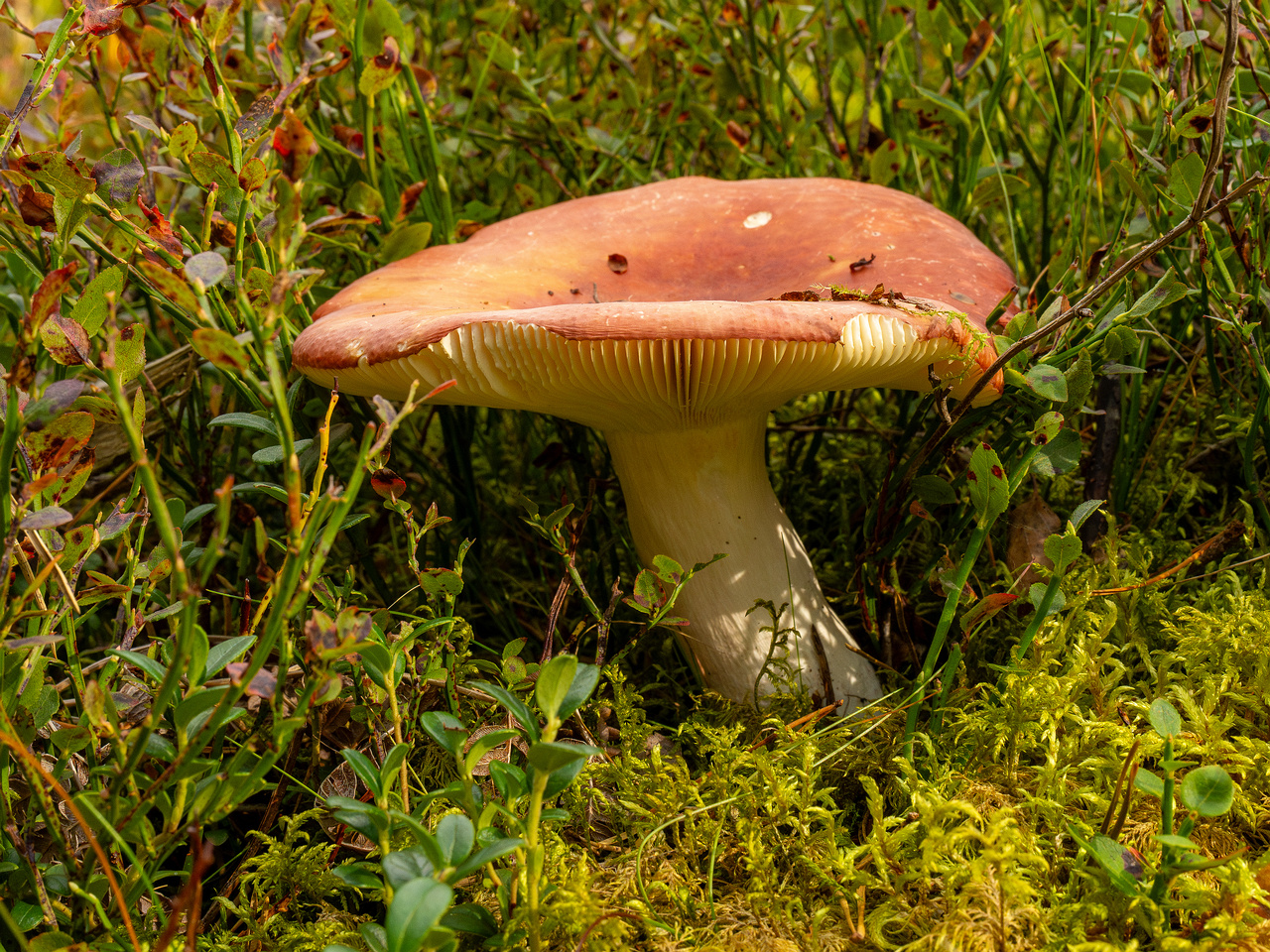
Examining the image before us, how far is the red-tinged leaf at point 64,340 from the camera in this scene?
945mm

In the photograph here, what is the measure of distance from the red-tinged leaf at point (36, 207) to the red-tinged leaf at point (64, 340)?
0.65 feet

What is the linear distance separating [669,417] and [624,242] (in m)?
0.44

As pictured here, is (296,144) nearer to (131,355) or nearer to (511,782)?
(131,355)

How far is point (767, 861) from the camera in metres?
1.09

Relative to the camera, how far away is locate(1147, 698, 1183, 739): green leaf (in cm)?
96

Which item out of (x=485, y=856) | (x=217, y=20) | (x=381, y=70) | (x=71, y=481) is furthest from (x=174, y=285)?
(x=381, y=70)

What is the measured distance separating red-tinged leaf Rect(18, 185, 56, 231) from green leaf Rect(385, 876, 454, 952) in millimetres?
902

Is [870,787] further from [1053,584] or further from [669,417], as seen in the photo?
[669,417]

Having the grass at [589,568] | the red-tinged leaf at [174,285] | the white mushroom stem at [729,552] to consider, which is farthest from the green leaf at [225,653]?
the white mushroom stem at [729,552]

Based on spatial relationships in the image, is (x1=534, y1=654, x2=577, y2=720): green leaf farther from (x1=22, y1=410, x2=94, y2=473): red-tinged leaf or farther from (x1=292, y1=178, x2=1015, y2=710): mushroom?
(x1=22, y1=410, x2=94, y2=473): red-tinged leaf

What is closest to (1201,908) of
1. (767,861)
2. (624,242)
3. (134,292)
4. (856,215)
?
(767,861)

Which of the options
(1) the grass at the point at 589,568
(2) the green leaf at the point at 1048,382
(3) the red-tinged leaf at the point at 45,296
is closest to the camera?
(3) the red-tinged leaf at the point at 45,296

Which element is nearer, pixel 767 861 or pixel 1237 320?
pixel 767 861

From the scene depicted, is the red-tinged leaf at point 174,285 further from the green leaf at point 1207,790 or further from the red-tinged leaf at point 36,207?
the green leaf at point 1207,790
